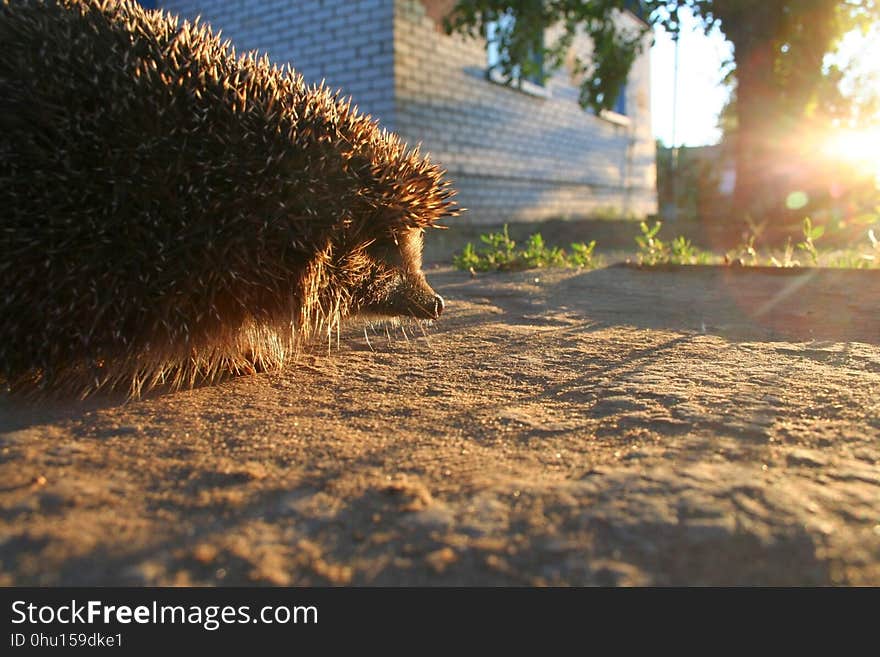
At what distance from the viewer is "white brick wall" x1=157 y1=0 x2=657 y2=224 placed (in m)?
10.4

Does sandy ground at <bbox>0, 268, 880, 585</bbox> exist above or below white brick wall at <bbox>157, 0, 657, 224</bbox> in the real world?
below

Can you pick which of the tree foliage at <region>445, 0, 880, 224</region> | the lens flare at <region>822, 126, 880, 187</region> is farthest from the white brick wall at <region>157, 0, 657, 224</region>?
the lens flare at <region>822, 126, 880, 187</region>

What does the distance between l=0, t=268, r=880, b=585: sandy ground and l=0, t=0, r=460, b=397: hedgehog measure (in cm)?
21

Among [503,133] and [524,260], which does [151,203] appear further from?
[503,133]

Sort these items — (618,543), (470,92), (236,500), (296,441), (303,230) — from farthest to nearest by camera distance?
1. (470,92)
2. (303,230)
3. (296,441)
4. (236,500)
5. (618,543)

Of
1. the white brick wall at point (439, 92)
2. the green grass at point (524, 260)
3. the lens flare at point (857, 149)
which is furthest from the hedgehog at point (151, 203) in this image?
the lens flare at point (857, 149)

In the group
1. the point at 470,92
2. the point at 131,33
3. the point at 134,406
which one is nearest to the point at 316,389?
the point at 134,406

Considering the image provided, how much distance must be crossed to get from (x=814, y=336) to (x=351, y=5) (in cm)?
962

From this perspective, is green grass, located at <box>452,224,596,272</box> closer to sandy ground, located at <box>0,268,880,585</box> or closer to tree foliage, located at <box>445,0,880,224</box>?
sandy ground, located at <box>0,268,880,585</box>

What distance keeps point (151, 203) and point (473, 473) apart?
1626 millimetres

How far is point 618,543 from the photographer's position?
1292mm

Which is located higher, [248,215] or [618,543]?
[248,215]
